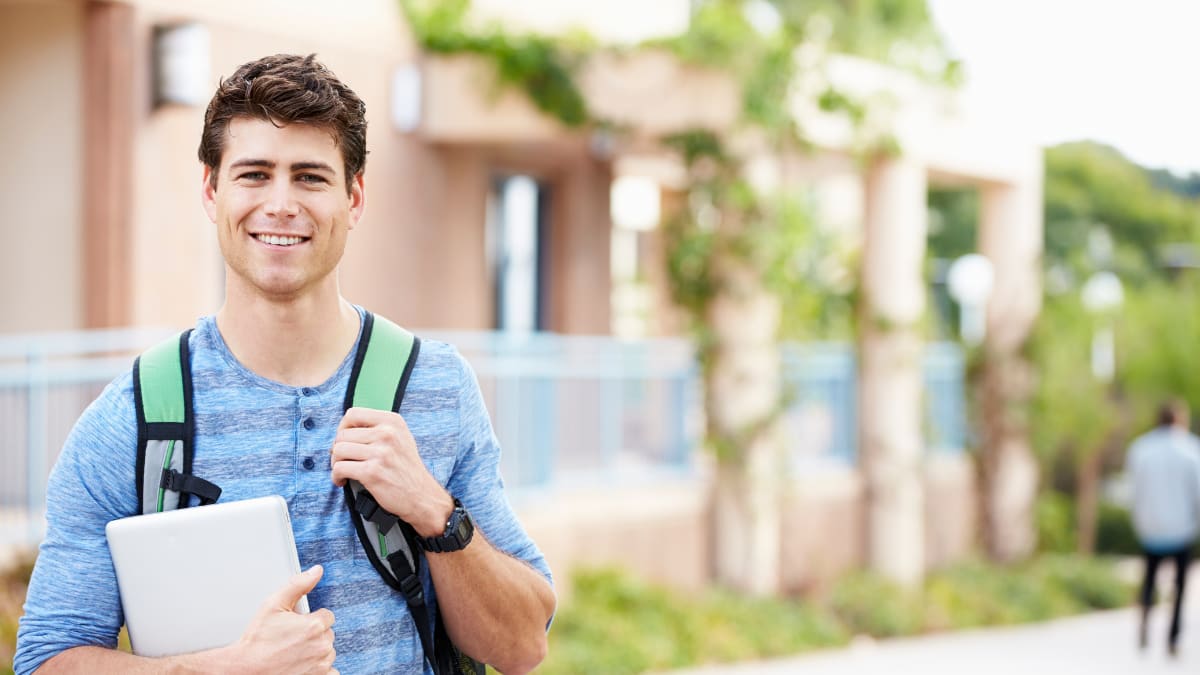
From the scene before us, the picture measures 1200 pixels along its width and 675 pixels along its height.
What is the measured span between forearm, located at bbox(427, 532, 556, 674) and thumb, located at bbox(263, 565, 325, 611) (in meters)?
0.19

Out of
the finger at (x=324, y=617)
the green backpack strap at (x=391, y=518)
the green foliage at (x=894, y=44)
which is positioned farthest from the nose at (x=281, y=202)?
the green foliage at (x=894, y=44)

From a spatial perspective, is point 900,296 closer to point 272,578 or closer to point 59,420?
point 59,420

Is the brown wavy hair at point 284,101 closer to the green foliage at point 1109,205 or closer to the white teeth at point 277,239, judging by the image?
the white teeth at point 277,239

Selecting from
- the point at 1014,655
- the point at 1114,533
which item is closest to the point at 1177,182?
the point at 1114,533

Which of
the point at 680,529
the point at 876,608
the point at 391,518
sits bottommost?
the point at 876,608

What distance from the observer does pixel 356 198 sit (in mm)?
2311

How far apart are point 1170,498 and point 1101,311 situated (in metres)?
5.90

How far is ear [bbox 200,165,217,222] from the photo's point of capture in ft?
7.30

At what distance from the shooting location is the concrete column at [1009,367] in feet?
50.9

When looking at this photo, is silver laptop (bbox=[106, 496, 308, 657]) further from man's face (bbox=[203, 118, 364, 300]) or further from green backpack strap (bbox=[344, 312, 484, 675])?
man's face (bbox=[203, 118, 364, 300])

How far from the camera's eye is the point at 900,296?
44.2ft

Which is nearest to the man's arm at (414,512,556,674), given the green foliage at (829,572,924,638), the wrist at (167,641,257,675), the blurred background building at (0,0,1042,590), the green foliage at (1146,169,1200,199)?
the wrist at (167,641,257,675)

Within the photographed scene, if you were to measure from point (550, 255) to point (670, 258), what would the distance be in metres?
2.26

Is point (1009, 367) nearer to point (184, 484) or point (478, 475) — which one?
point (478, 475)
